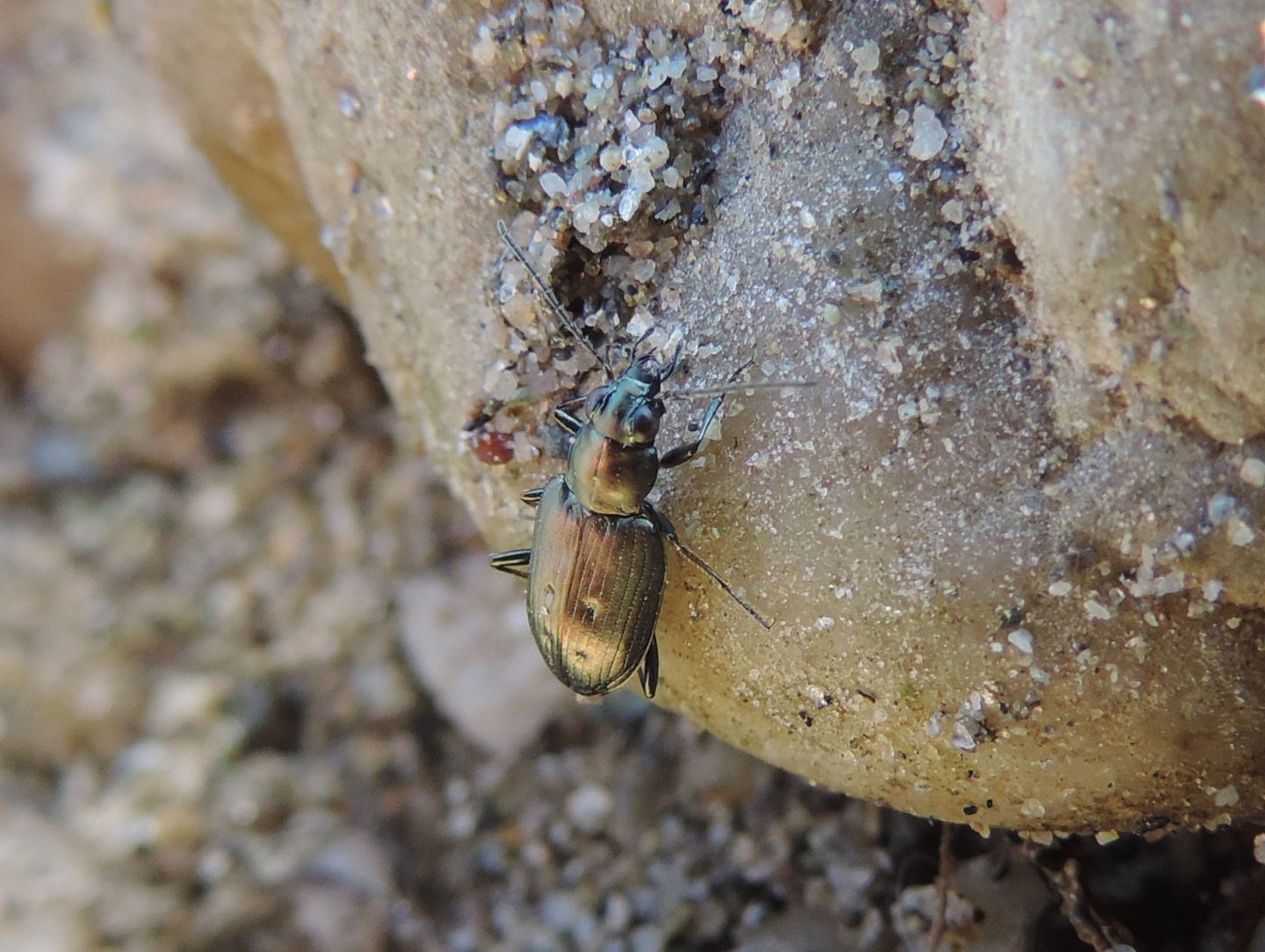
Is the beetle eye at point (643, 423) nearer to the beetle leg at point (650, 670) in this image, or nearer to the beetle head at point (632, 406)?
the beetle head at point (632, 406)

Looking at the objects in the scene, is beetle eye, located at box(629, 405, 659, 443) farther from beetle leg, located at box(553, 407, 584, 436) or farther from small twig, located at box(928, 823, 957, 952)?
small twig, located at box(928, 823, 957, 952)

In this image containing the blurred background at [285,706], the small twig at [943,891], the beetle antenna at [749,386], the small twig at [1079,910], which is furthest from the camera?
the blurred background at [285,706]

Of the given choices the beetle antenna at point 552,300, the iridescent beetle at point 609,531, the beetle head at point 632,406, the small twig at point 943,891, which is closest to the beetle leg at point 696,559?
the iridescent beetle at point 609,531

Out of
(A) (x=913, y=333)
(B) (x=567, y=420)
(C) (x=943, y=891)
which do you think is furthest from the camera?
(C) (x=943, y=891)

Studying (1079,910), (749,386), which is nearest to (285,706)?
(749,386)

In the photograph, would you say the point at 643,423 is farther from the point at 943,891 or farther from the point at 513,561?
the point at 943,891

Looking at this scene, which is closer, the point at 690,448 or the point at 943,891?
the point at 690,448

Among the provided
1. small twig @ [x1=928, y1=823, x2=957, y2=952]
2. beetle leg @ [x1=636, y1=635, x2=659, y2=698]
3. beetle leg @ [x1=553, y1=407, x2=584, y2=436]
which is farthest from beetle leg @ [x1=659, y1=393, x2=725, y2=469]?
small twig @ [x1=928, y1=823, x2=957, y2=952]
